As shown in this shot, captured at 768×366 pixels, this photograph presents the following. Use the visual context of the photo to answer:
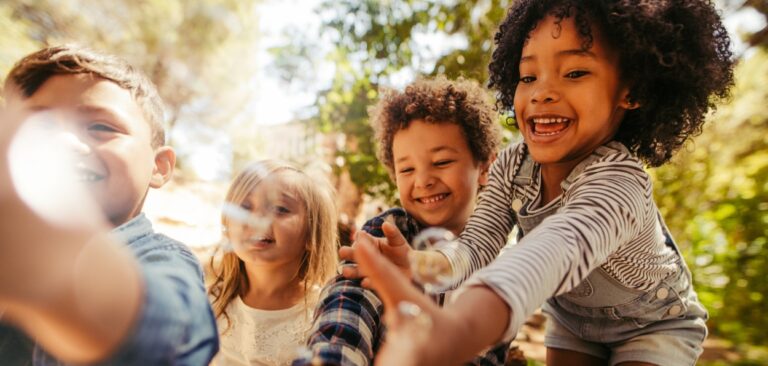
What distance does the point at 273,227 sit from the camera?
7.11 ft

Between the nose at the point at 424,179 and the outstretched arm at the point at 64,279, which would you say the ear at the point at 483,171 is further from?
the outstretched arm at the point at 64,279

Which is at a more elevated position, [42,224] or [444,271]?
[42,224]

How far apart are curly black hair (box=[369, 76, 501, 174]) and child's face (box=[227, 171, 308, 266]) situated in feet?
1.82

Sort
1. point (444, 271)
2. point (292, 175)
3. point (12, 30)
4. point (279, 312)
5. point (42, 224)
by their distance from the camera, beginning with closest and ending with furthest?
point (42, 224), point (444, 271), point (279, 312), point (292, 175), point (12, 30)

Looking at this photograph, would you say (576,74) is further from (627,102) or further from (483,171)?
(483,171)

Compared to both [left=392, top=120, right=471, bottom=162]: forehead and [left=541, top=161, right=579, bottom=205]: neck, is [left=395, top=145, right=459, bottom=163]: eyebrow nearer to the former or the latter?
[left=392, top=120, right=471, bottom=162]: forehead

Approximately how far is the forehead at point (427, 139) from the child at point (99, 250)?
0.96 m

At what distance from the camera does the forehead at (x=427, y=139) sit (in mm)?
2004

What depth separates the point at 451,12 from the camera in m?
3.57

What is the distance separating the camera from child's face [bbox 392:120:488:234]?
195 cm

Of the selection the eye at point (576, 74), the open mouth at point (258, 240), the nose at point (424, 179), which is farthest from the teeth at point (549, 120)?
the open mouth at point (258, 240)

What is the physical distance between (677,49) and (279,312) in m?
1.91

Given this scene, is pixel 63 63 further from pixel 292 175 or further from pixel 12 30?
pixel 12 30

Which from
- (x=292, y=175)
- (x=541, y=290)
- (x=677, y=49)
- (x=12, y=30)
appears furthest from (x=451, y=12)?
(x=12, y=30)
